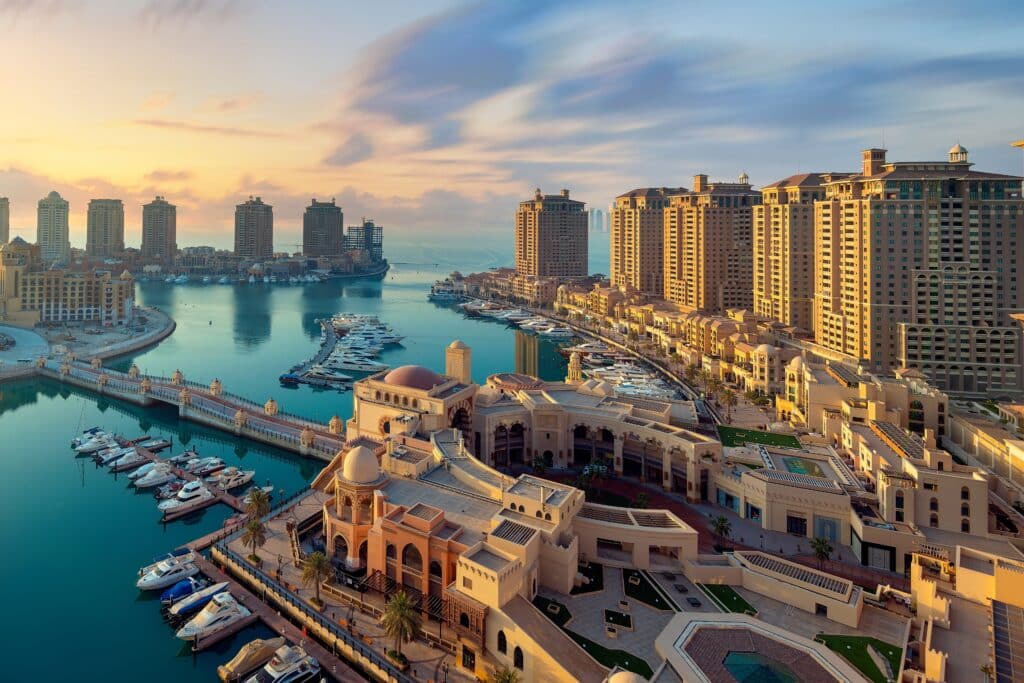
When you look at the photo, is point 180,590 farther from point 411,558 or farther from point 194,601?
point 411,558

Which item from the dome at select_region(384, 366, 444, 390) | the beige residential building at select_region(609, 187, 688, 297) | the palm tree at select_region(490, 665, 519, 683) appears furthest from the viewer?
the beige residential building at select_region(609, 187, 688, 297)

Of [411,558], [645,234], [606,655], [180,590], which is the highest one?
[645,234]

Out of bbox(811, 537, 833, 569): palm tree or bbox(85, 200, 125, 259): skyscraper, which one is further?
bbox(85, 200, 125, 259): skyscraper

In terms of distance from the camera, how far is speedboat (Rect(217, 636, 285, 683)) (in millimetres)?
19938

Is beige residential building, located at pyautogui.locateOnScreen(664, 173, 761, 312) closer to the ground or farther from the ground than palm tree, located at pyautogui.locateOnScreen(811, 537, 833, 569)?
farther from the ground

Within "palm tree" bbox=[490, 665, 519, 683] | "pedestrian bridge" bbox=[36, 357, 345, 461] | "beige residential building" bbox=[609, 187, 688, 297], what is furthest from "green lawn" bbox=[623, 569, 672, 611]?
"beige residential building" bbox=[609, 187, 688, 297]

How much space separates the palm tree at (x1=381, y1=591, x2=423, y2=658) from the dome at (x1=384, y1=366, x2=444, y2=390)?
16.9 metres

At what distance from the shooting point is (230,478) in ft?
116

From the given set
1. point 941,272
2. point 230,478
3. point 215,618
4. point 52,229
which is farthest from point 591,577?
point 52,229

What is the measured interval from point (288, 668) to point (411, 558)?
5.15 meters

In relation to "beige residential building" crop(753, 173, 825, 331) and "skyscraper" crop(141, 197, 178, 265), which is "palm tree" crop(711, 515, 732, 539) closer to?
"beige residential building" crop(753, 173, 825, 331)

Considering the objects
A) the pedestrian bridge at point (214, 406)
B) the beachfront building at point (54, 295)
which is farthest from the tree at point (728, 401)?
the beachfront building at point (54, 295)

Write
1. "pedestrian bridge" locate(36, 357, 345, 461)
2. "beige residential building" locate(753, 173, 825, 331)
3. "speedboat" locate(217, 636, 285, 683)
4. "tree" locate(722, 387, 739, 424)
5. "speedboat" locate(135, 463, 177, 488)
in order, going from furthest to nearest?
1. "beige residential building" locate(753, 173, 825, 331)
2. "tree" locate(722, 387, 739, 424)
3. "pedestrian bridge" locate(36, 357, 345, 461)
4. "speedboat" locate(135, 463, 177, 488)
5. "speedboat" locate(217, 636, 285, 683)

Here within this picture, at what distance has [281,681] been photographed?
19.3 meters
